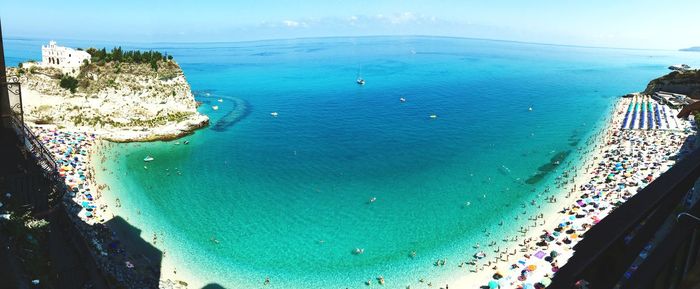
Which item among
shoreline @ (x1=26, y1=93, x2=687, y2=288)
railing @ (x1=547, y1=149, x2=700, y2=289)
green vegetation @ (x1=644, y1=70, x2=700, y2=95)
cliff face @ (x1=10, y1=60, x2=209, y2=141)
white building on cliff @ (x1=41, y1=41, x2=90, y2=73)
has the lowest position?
shoreline @ (x1=26, y1=93, x2=687, y2=288)

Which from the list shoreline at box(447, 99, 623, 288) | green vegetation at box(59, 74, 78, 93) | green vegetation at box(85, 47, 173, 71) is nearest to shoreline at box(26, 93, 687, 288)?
shoreline at box(447, 99, 623, 288)

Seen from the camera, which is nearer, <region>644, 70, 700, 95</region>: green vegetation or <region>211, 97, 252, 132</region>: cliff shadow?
<region>211, 97, 252, 132</region>: cliff shadow

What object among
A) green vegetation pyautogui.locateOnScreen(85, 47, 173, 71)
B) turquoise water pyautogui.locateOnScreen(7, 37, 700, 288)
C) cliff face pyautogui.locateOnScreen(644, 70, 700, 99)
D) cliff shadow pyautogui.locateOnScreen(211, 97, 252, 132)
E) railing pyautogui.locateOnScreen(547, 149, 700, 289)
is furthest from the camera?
cliff face pyautogui.locateOnScreen(644, 70, 700, 99)

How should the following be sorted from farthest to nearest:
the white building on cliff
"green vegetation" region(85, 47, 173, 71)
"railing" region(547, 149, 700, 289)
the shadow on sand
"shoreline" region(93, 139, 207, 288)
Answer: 1. "green vegetation" region(85, 47, 173, 71)
2. the white building on cliff
3. the shadow on sand
4. "shoreline" region(93, 139, 207, 288)
5. "railing" region(547, 149, 700, 289)

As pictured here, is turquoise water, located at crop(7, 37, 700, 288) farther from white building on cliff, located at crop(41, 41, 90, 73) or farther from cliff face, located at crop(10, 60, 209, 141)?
white building on cliff, located at crop(41, 41, 90, 73)

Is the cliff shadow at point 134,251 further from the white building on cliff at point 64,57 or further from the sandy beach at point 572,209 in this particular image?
the white building on cliff at point 64,57

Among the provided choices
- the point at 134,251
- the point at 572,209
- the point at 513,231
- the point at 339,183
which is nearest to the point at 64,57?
the point at 134,251

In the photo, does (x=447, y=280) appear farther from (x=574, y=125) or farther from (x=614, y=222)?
(x=574, y=125)

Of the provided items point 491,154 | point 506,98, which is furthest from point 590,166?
point 506,98

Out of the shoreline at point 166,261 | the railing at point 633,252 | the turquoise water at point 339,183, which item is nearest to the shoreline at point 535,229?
the turquoise water at point 339,183
